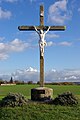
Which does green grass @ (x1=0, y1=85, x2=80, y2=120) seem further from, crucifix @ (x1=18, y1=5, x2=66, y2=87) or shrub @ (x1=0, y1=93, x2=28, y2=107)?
crucifix @ (x1=18, y1=5, x2=66, y2=87)

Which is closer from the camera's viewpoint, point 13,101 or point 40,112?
point 40,112

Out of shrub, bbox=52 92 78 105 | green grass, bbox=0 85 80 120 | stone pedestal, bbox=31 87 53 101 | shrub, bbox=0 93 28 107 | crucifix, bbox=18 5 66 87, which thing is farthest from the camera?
crucifix, bbox=18 5 66 87

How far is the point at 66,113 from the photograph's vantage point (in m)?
14.5

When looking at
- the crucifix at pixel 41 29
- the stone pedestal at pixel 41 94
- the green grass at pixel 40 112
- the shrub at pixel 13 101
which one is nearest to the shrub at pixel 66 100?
the green grass at pixel 40 112

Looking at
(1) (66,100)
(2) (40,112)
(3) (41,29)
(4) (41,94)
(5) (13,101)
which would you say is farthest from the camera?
(3) (41,29)

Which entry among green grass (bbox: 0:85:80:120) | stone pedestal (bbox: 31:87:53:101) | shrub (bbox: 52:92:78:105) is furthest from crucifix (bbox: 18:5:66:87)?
green grass (bbox: 0:85:80:120)

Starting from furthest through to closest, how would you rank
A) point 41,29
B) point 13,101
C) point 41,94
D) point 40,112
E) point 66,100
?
point 41,29, point 41,94, point 66,100, point 13,101, point 40,112

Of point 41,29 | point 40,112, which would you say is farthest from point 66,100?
point 41,29

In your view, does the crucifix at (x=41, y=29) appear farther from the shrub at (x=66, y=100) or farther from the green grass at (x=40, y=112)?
the green grass at (x=40, y=112)

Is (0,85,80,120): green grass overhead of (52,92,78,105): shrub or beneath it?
beneath

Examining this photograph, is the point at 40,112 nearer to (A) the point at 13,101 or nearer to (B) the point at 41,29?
(A) the point at 13,101

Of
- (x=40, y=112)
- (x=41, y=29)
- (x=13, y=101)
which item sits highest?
(x=41, y=29)

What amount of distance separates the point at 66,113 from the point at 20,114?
184cm

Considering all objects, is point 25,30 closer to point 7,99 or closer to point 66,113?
point 7,99
